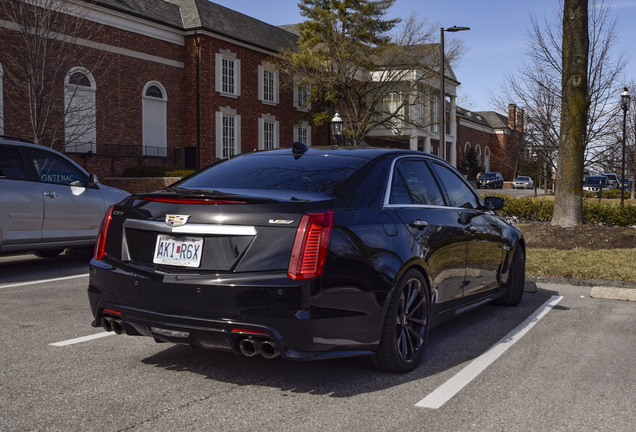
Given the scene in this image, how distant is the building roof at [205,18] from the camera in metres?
29.3

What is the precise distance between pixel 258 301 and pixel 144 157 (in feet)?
87.7

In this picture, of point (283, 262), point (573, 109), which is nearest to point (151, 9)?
point (573, 109)

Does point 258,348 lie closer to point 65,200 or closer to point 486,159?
point 65,200

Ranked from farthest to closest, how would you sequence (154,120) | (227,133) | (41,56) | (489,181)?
(489,181)
(227,133)
(154,120)
(41,56)

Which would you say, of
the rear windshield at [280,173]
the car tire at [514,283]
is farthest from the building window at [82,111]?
the rear windshield at [280,173]

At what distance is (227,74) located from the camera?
33.6 metres

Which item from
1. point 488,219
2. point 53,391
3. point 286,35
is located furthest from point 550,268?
point 286,35

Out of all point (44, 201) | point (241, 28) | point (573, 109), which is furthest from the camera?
point (241, 28)

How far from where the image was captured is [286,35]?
41.1 metres

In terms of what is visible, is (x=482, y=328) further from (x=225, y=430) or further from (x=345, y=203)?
(x=225, y=430)

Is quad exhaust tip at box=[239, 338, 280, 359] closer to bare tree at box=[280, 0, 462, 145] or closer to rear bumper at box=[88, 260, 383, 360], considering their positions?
rear bumper at box=[88, 260, 383, 360]

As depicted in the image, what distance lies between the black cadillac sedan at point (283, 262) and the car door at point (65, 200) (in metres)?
4.87

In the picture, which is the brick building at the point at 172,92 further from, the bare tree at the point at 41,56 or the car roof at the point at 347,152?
the car roof at the point at 347,152

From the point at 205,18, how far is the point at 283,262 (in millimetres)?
30779
